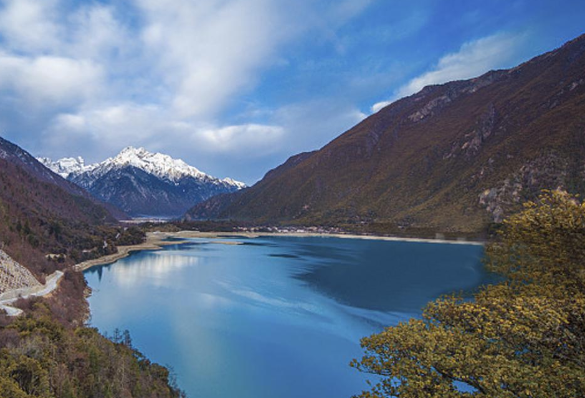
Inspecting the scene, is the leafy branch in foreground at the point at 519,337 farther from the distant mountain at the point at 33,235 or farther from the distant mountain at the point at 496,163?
the distant mountain at the point at 496,163

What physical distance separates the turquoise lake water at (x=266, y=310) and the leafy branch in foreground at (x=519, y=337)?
659 inches

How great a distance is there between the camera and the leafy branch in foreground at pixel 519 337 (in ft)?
27.1

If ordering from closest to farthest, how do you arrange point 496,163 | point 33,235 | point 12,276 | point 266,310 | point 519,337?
point 519,337 < point 12,276 < point 266,310 < point 33,235 < point 496,163

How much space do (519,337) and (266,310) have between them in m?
39.4

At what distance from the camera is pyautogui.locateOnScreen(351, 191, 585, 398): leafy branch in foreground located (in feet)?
27.1

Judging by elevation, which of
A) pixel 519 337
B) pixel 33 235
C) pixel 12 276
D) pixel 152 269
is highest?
pixel 33 235

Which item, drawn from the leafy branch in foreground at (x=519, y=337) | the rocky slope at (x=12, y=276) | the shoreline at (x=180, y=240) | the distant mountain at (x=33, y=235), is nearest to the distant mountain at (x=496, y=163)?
the shoreline at (x=180, y=240)

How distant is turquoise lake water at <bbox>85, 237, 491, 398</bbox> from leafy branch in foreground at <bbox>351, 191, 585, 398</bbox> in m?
16.7

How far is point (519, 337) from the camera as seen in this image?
9.52m

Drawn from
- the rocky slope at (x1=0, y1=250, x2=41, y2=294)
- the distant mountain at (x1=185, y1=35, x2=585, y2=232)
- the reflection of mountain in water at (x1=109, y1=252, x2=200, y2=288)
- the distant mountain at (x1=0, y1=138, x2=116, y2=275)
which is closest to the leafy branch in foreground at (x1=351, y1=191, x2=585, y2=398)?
the rocky slope at (x1=0, y1=250, x2=41, y2=294)

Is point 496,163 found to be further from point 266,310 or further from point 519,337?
point 519,337

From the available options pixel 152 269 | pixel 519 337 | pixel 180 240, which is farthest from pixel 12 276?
pixel 180 240

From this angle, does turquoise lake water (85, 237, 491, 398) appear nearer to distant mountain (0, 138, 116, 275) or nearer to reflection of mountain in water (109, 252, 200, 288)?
reflection of mountain in water (109, 252, 200, 288)

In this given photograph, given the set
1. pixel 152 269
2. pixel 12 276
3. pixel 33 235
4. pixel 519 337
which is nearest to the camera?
pixel 519 337
